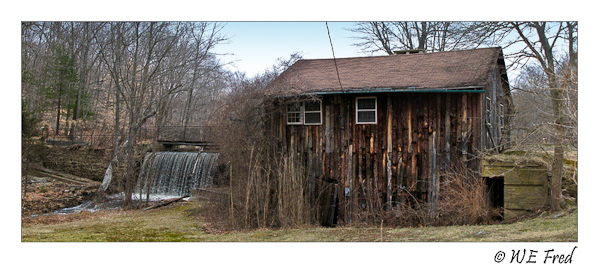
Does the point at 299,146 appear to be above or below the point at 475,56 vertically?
below

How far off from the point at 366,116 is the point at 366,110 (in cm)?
16

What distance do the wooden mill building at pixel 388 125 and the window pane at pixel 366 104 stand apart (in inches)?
1.1

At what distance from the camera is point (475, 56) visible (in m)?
12.4

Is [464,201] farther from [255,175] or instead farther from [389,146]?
[255,175]

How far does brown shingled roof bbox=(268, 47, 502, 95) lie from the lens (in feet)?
36.1

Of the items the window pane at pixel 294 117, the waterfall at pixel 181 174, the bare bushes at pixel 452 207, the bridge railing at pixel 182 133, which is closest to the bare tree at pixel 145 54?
the waterfall at pixel 181 174

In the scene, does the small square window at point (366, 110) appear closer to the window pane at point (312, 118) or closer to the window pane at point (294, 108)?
the window pane at point (312, 118)

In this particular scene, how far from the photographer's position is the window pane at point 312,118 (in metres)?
12.0

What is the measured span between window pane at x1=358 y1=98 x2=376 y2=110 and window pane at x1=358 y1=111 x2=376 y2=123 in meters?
0.14

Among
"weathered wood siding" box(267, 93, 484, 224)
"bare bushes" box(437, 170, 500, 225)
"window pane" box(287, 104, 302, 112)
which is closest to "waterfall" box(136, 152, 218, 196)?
"window pane" box(287, 104, 302, 112)

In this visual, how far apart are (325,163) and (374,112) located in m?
1.95

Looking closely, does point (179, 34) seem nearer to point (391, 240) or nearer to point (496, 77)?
point (496, 77)

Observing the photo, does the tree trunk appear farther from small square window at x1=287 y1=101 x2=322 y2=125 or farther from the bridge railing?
the bridge railing

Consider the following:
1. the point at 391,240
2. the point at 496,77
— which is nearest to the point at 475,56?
the point at 496,77
